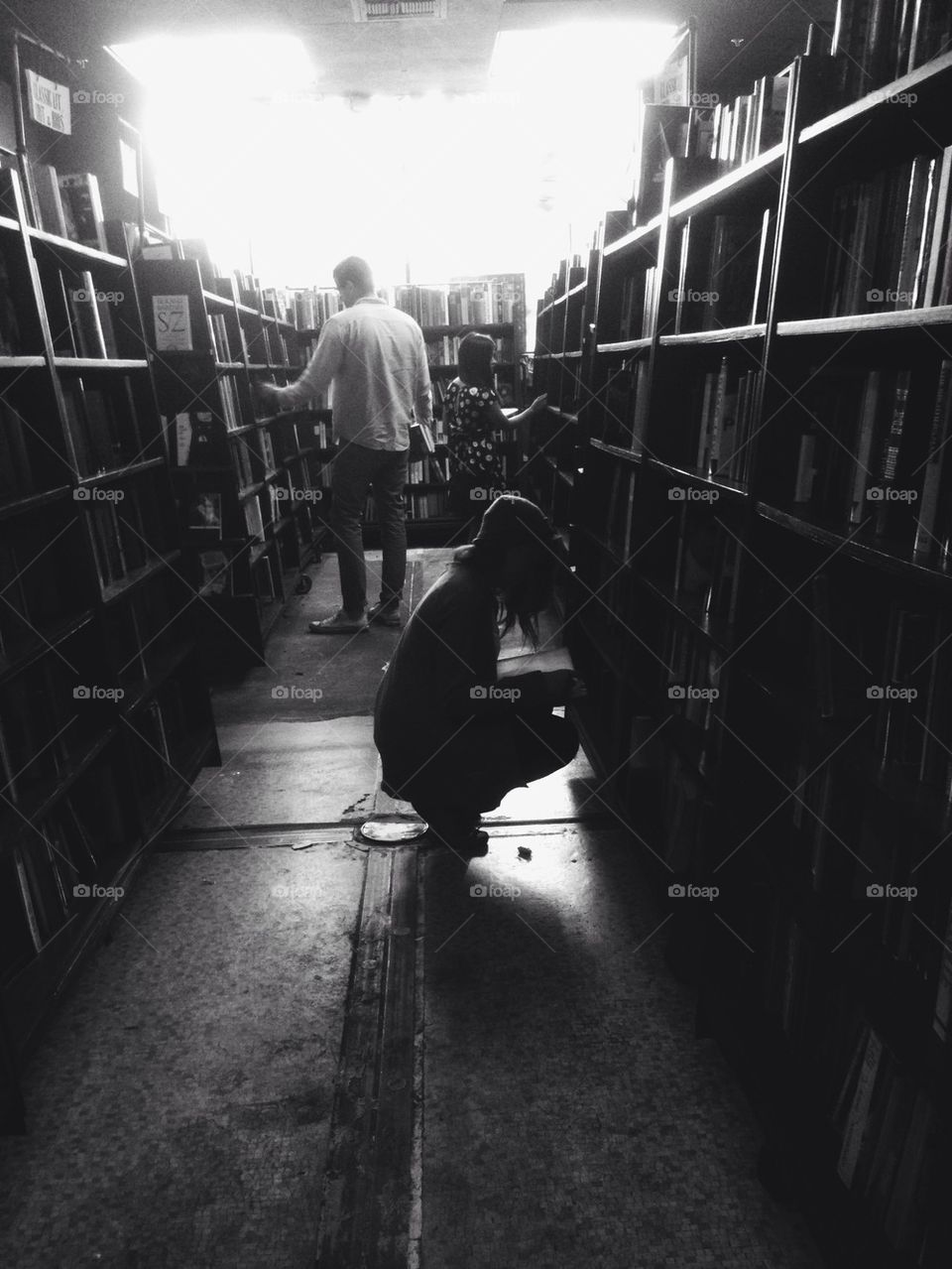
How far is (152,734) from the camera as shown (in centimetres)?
239

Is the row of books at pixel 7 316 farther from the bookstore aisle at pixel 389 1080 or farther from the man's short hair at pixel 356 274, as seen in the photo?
the man's short hair at pixel 356 274

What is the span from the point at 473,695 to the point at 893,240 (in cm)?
128

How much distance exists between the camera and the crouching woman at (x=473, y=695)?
196 centimetres

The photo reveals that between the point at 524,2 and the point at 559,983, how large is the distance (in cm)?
398

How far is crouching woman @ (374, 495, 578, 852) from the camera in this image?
1.96m

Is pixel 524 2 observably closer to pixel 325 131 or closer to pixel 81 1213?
pixel 325 131

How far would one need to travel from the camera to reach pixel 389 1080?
1.48 metres

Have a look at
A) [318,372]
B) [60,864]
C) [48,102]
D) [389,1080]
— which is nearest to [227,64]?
[318,372]

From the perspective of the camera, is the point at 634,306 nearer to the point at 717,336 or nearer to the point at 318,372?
the point at 717,336

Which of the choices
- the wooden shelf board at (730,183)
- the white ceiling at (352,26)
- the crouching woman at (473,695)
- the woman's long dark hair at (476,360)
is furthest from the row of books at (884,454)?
the woman's long dark hair at (476,360)

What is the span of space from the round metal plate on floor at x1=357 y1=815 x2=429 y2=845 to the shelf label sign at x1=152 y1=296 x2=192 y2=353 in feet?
6.90

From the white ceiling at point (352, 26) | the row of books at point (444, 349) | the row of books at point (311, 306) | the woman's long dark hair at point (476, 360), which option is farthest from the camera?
the row of books at point (444, 349)

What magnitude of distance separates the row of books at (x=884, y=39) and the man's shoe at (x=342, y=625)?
10.3ft

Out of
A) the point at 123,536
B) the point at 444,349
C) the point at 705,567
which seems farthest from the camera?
the point at 444,349
